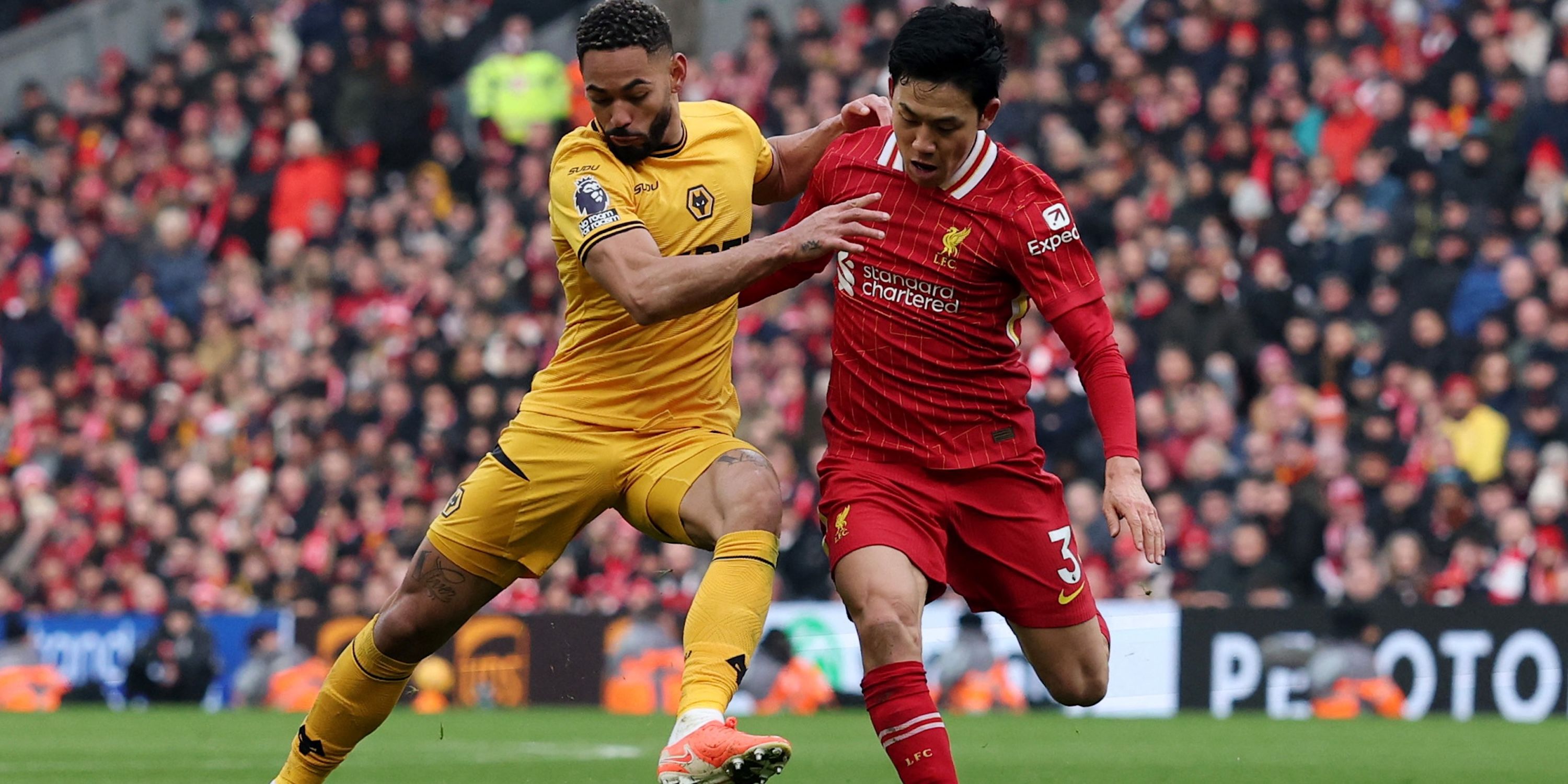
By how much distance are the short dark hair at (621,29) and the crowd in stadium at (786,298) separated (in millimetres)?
7986

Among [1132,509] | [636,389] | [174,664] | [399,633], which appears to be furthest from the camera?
[174,664]

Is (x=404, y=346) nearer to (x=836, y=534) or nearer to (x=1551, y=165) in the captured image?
(x=1551, y=165)

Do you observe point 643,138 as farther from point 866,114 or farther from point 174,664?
point 174,664

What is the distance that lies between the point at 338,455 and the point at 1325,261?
730cm

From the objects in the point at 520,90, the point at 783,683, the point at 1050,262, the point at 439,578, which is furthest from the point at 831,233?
the point at 520,90

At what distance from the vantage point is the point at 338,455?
17.0 m

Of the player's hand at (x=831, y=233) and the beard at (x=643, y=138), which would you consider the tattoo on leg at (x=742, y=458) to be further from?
the beard at (x=643, y=138)

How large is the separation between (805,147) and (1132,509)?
187 cm

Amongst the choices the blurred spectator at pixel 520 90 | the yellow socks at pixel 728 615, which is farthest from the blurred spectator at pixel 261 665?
the yellow socks at pixel 728 615

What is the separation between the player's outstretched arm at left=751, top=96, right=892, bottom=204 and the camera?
24.2ft

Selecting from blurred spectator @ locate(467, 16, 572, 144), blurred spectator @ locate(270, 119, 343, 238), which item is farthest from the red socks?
blurred spectator @ locate(270, 119, 343, 238)

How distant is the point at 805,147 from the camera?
24.5 ft

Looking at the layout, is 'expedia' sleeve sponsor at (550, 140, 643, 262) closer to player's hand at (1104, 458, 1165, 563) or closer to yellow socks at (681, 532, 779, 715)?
yellow socks at (681, 532, 779, 715)

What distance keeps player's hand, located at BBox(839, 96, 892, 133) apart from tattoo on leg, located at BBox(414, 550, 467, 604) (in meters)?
1.91
